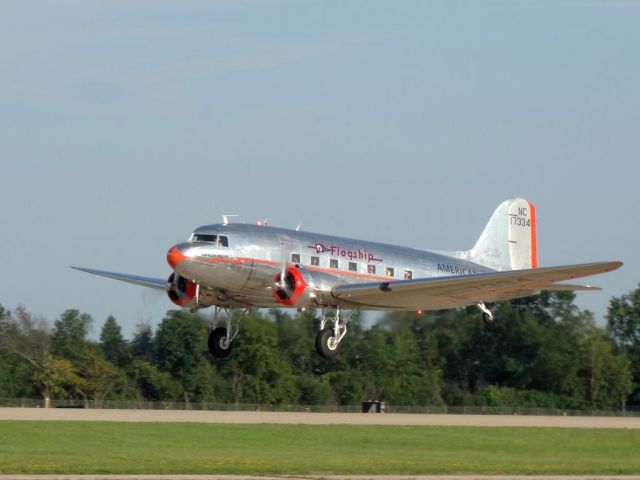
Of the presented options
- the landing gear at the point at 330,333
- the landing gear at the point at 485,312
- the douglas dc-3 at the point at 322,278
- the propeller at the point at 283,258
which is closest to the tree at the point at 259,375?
the landing gear at the point at 485,312

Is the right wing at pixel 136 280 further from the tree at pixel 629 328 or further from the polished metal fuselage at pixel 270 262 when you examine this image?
the tree at pixel 629 328

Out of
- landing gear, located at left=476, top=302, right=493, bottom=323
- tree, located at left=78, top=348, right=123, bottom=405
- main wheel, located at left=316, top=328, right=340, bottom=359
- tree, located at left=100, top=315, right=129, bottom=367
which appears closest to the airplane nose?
main wheel, located at left=316, top=328, right=340, bottom=359

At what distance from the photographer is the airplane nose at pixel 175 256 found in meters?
→ 33.6

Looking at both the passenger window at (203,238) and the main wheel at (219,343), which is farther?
the main wheel at (219,343)

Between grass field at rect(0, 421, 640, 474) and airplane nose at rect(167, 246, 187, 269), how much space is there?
14.8ft

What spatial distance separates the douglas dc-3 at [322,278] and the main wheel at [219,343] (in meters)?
0.03

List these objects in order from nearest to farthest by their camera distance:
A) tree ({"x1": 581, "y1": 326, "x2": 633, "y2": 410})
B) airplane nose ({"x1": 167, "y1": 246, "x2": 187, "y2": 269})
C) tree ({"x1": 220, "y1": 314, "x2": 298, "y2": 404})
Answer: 1. airplane nose ({"x1": 167, "y1": 246, "x2": 187, "y2": 269})
2. tree ({"x1": 220, "y1": 314, "x2": 298, "y2": 404})
3. tree ({"x1": 581, "y1": 326, "x2": 633, "y2": 410})

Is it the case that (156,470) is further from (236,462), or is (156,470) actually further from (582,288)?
(582,288)

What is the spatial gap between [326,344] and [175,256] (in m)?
5.24

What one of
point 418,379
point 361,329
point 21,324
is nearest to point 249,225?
point 361,329

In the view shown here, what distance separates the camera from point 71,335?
213 ft

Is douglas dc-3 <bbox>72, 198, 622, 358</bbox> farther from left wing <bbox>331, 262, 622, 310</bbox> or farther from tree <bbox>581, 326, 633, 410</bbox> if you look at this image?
tree <bbox>581, 326, 633, 410</bbox>

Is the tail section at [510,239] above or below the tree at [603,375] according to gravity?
above

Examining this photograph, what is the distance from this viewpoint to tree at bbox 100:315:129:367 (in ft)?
214
